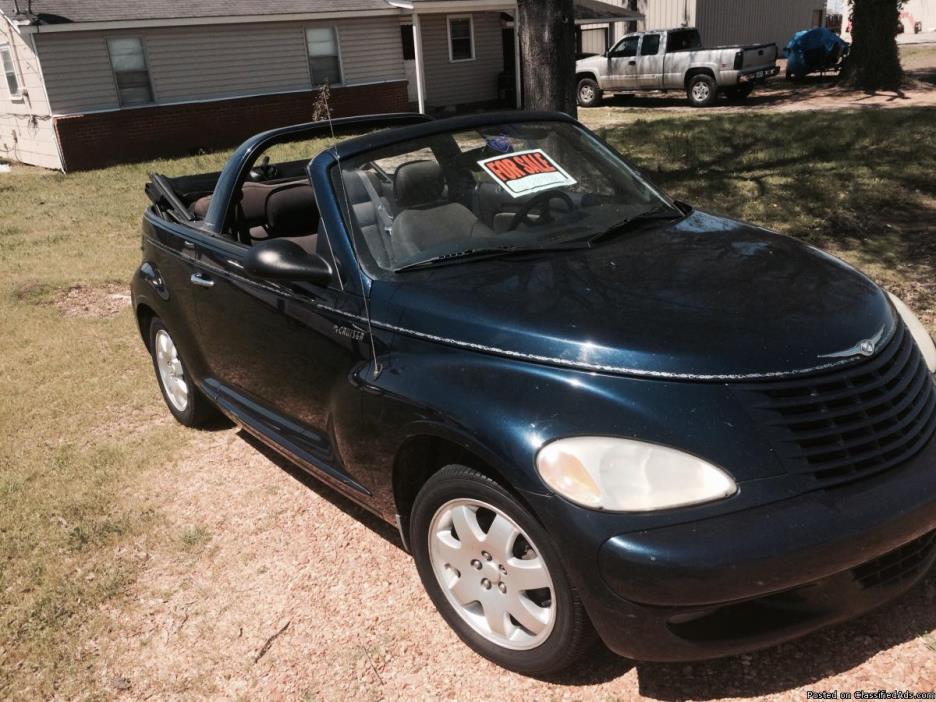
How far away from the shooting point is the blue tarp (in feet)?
77.0

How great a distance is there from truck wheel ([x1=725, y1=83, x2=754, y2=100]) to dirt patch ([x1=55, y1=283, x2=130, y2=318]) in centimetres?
1631

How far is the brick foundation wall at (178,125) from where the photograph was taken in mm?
17656

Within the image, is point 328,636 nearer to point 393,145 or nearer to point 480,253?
point 480,253

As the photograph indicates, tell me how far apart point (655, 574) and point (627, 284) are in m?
1.02

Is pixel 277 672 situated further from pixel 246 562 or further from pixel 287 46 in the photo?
pixel 287 46

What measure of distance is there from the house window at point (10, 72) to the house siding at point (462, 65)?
10742 millimetres

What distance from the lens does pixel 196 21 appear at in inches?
731


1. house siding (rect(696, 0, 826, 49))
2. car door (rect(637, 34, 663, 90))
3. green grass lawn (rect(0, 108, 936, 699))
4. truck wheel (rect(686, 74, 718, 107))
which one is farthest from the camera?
house siding (rect(696, 0, 826, 49))

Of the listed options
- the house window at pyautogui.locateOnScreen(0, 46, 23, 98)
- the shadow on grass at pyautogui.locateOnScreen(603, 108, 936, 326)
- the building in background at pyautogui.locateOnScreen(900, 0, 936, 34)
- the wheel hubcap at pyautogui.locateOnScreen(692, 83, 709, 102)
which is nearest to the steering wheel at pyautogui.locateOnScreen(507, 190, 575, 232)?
the shadow on grass at pyautogui.locateOnScreen(603, 108, 936, 326)

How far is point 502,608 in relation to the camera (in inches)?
104

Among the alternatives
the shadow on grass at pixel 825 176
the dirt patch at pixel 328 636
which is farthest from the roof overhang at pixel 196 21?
the dirt patch at pixel 328 636

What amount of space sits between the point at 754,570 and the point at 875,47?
67.0ft

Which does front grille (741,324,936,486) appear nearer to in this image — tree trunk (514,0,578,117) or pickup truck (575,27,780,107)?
tree trunk (514,0,578,117)

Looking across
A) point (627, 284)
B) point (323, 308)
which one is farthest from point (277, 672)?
point (627, 284)
